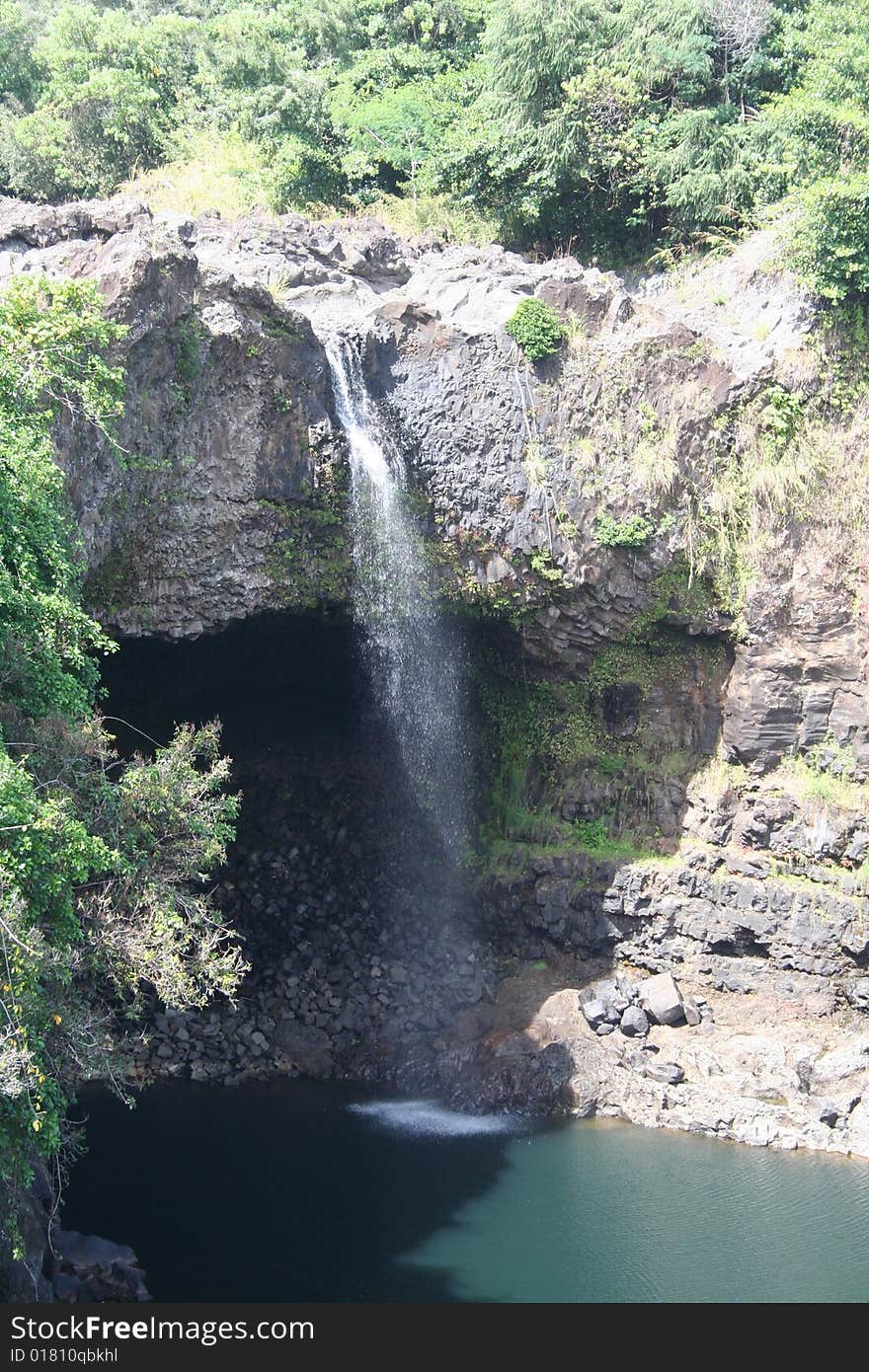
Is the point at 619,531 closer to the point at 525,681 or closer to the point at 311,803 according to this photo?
the point at 525,681

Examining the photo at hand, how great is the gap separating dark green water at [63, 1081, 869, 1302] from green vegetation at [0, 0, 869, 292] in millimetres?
13897

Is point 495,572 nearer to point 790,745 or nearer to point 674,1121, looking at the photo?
point 790,745

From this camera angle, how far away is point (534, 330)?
20.5m

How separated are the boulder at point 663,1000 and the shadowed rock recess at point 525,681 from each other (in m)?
0.06

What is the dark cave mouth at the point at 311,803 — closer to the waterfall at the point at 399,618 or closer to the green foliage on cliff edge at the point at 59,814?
the waterfall at the point at 399,618

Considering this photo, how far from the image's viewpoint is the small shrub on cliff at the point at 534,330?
2052cm

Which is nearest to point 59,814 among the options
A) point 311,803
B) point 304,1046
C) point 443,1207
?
point 443,1207

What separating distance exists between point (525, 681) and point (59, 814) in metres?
12.7

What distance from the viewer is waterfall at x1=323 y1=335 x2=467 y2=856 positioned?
64.9 ft

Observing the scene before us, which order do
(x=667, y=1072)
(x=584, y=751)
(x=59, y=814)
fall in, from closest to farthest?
(x=59, y=814)
(x=667, y=1072)
(x=584, y=751)

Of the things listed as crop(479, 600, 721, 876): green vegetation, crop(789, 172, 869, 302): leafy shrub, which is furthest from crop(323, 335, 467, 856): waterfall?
crop(789, 172, 869, 302): leafy shrub

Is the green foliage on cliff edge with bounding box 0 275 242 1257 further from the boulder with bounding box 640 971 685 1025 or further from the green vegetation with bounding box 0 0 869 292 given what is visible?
the green vegetation with bounding box 0 0 869 292

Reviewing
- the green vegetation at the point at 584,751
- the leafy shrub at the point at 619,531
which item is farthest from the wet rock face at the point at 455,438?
the green vegetation at the point at 584,751

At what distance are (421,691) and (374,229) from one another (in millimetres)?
9109
